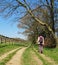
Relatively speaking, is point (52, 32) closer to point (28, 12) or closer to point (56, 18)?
point (28, 12)

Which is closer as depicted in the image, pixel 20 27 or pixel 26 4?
pixel 26 4

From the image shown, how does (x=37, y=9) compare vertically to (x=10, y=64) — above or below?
above

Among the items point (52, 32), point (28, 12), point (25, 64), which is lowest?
point (25, 64)

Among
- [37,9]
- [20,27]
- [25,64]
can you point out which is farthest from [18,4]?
[20,27]

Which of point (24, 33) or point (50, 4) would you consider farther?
point (24, 33)

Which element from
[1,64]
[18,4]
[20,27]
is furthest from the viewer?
[20,27]

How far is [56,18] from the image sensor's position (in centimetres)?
4522

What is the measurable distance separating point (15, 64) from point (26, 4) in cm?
2386

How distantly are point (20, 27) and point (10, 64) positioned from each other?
244ft

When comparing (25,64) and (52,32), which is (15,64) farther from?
(52,32)

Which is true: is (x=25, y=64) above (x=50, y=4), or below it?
below

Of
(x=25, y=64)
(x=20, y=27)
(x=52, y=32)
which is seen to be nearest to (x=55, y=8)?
(x=52, y=32)

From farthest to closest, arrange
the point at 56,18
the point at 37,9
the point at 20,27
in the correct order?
the point at 20,27 < the point at 56,18 < the point at 37,9

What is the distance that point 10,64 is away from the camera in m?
13.2
